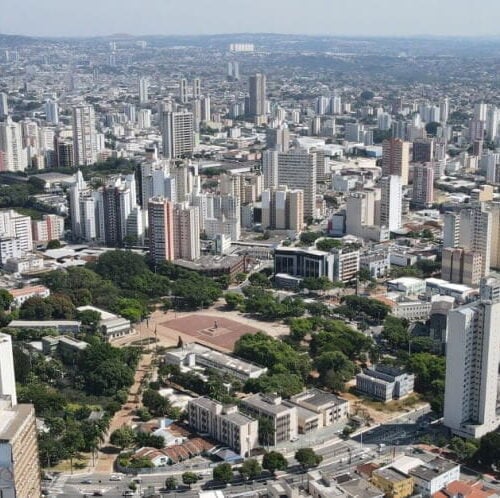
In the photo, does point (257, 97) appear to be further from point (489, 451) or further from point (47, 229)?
point (489, 451)

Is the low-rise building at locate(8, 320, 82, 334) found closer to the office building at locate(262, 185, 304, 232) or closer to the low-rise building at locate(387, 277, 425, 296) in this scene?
the low-rise building at locate(387, 277, 425, 296)

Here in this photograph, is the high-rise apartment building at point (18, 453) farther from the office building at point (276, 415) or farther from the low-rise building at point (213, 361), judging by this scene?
the low-rise building at point (213, 361)

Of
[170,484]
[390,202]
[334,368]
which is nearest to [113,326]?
[334,368]

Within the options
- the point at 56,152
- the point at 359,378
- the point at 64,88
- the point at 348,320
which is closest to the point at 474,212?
the point at 348,320

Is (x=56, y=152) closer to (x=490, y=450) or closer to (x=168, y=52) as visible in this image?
(x=490, y=450)

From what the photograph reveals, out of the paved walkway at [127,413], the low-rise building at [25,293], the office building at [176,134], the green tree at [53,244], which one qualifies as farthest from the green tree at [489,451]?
the office building at [176,134]

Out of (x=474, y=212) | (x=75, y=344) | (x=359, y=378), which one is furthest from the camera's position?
(x=474, y=212)
